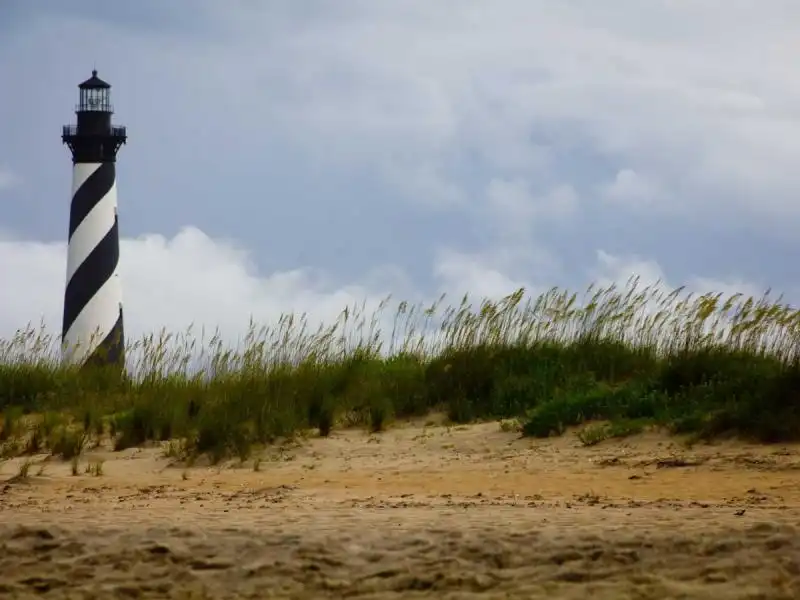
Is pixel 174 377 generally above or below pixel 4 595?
above

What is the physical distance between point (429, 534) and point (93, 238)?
20.3m

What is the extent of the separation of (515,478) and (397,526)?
112 inches

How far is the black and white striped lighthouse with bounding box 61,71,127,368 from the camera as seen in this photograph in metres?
26.1

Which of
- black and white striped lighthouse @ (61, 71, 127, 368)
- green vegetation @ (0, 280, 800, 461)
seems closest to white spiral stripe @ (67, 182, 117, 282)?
black and white striped lighthouse @ (61, 71, 127, 368)

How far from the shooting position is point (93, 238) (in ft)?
86.7

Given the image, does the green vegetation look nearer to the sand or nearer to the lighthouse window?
the sand

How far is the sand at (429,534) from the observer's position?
21.6 feet

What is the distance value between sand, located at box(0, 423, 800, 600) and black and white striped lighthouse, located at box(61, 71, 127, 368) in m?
15.9

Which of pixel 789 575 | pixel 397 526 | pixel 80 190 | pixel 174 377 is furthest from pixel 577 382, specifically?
pixel 80 190

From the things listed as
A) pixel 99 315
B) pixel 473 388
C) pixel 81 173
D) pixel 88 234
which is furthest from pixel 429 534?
pixel 81 173

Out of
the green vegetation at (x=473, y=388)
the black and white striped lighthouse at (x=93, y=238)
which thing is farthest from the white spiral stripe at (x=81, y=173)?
the green vegetation at (x=473, y=388)

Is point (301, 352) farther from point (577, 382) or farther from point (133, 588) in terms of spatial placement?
point (133, 588)

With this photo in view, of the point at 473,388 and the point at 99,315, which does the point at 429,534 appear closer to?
the point at 473,388

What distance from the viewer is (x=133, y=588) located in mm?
7074
